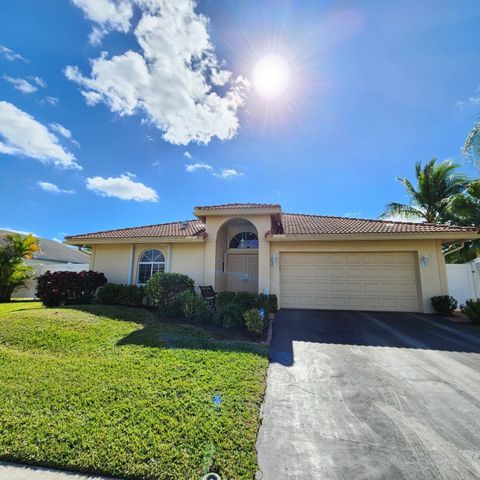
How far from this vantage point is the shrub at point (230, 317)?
A: 8445 millimetres

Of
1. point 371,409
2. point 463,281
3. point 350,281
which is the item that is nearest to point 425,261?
point 350,281

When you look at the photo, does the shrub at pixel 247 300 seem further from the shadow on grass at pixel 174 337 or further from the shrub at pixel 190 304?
the shadow on grass at pixel 174 337

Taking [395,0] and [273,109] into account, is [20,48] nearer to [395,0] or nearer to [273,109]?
[273,109]

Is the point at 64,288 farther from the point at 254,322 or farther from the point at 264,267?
the point at 254,322

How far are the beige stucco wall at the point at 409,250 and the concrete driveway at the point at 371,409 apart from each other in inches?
153

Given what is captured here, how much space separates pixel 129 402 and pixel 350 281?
10514mm

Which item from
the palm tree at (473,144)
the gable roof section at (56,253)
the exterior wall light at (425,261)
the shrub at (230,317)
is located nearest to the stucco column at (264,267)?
the shrub at (230,317)

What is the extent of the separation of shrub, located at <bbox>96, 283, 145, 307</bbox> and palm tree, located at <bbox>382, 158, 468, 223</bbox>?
2057 cm

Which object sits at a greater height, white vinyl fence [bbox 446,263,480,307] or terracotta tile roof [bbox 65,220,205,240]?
terracotta tile roof [bbox 65,220,205,240]

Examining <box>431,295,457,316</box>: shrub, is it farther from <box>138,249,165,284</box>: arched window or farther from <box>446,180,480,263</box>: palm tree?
<box>138,249,165,284</box>: arched window

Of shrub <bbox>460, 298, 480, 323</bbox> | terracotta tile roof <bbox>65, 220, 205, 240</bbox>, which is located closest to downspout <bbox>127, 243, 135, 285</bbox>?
terracotta tile roof <bbox>65, 220, 205, 240</bbox>

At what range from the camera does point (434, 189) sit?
19172 millimetres

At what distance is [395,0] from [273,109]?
515 cm

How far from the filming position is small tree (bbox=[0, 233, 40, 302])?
1504 centimetres
